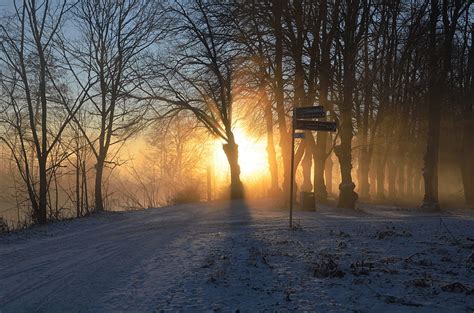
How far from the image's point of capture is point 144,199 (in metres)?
26.8

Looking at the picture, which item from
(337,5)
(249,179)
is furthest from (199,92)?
(249,179)

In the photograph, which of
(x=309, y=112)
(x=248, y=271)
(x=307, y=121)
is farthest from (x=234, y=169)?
(x=248, y=271)

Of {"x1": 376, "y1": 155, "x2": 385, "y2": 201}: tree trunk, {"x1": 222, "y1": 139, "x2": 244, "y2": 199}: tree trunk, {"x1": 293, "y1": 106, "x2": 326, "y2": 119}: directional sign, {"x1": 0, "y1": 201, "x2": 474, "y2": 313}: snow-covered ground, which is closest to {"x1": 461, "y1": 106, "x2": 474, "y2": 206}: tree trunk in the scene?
{"x1": 376, "y1": 155, "x2": 385, "y2": 201}: tree trunk

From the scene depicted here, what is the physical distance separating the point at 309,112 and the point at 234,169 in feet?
47.8

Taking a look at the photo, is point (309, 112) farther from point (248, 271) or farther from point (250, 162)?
point (250, 162)

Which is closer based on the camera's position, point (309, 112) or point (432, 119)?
point (309, 112)

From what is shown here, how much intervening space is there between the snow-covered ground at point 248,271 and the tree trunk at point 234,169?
13.9m

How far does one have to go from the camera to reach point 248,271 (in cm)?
693

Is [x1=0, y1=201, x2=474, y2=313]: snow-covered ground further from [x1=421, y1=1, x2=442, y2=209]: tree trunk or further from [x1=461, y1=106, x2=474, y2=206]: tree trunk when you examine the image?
[x1=461, y1=106, x2=474, y2=206]: tree trunk

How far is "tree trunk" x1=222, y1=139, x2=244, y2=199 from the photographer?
25.5m

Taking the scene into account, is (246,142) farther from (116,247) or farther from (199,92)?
(116,247)

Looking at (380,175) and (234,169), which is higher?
(234,169)

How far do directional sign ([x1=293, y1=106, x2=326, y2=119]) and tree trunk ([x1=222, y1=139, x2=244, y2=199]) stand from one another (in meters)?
14.3

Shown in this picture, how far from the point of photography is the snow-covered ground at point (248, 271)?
18.2 feet
